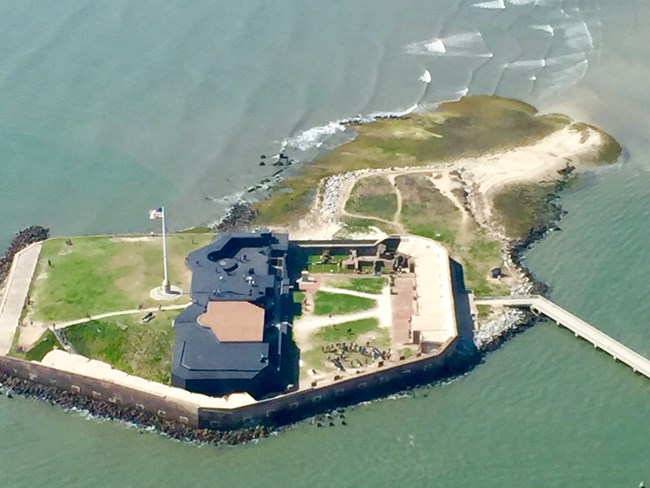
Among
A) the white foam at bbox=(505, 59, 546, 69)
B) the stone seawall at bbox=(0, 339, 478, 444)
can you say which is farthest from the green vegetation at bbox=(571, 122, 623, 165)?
the stone seawall at bbox=(0, 339, 478, 444)

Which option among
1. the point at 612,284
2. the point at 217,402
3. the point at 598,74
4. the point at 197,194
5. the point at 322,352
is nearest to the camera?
the point at 217,402

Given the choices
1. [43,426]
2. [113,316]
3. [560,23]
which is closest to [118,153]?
[113,316]

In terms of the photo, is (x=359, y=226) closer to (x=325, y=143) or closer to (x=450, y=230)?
(x=450, y=230)

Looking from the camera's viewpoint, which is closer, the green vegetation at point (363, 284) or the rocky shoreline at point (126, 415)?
the rocky shoreline at point (126, 415)

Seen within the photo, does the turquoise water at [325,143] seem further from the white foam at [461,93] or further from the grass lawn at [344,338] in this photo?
the grass lawn at [344,338]

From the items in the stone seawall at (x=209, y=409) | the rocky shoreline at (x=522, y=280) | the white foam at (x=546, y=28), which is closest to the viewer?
the stone seawall at (x=209, y=409)

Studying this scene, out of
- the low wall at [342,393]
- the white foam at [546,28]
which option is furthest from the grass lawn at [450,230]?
the white foam at [546,28]

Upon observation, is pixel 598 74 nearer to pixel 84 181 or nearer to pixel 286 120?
pixel 286 120

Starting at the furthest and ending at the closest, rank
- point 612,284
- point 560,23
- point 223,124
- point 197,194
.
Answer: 1. point 560,23
2. point 223,124
3. point 197,194
4. point 612,284
